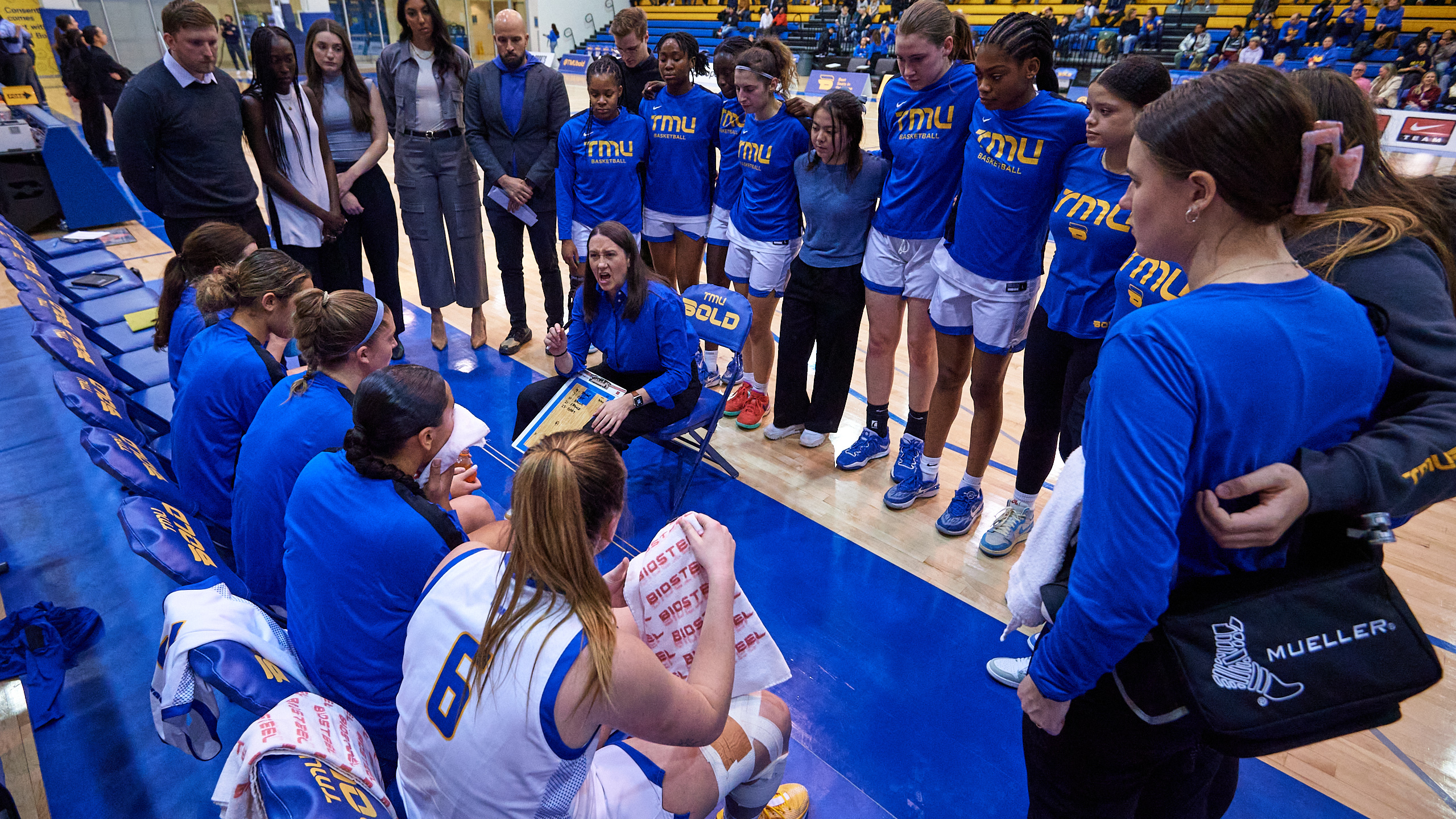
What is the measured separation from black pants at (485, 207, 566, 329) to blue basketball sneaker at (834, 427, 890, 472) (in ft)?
7.21

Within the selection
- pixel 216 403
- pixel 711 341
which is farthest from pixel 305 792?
pixel 711 341

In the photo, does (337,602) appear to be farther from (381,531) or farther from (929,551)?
(929,551)

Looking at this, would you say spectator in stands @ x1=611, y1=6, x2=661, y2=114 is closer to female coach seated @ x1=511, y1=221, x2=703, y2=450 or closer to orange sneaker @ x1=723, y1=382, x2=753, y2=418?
female coach seated @ x1=511, y1=221, x2=703, y2=450

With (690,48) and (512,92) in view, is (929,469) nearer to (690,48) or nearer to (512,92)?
(690,48)

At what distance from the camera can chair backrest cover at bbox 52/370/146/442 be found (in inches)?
83.9

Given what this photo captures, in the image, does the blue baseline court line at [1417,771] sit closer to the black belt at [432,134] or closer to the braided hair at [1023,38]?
the braided hair at [1023,38]

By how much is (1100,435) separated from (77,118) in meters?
17.0

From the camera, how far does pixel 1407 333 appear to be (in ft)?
3.75

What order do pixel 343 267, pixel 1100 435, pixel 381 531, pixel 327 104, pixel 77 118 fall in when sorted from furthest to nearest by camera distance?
pixel 77 118, pixel 343 267, pixel 327 104, pixel 381 531, pixel 1100 435

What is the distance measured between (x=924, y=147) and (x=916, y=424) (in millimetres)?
1241

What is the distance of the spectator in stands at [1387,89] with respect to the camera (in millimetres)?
10969

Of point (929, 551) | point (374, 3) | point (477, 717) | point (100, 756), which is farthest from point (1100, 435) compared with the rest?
point (374, 3)

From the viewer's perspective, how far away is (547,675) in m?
1.19

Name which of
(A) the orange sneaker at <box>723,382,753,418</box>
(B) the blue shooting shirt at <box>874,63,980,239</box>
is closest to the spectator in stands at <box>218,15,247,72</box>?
(A) the orange sneaker at <box>723,382,753,418</box>
